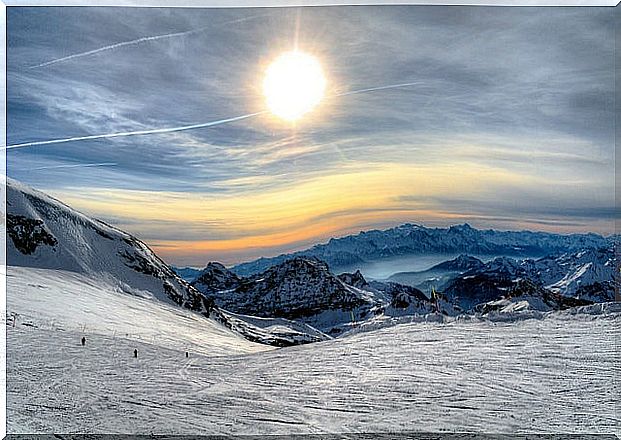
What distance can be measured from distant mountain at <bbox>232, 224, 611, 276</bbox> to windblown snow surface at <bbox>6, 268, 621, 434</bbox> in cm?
140

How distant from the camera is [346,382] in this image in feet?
19.6

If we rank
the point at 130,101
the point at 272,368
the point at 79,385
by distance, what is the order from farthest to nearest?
the point at 130,101 → the point at 272,368 → the point at 79,385

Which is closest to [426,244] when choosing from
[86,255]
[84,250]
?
[86,255]

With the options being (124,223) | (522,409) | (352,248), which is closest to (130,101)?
(124,223)

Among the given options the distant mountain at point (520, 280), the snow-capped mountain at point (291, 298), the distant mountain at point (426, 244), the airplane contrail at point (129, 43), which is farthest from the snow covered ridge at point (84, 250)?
the airplane contrail at point (129, 43)

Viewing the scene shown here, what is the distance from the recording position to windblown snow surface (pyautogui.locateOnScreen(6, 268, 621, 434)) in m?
4.95

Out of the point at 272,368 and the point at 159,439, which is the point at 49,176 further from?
the point at 159,439

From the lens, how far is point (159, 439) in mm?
4621

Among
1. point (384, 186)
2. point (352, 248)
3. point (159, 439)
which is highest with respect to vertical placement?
point (384, 186)

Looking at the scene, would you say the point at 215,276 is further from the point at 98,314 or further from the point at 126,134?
the point at 126,134

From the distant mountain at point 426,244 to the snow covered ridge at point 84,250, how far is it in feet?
31.7

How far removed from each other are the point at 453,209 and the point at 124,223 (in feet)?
17.7

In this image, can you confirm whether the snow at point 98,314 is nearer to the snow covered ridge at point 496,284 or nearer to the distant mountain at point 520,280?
the snow covered ridge at point 496,284

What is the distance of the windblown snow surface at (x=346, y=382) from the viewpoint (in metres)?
4.95
